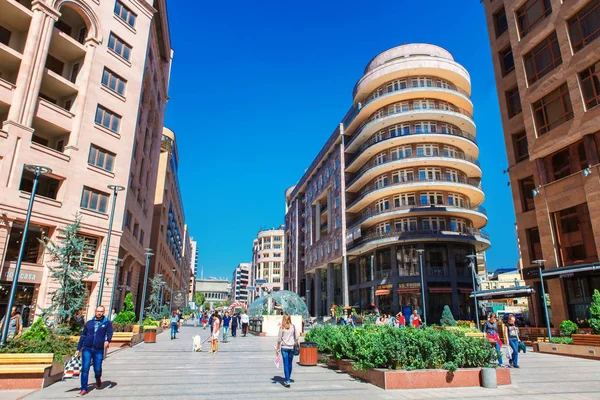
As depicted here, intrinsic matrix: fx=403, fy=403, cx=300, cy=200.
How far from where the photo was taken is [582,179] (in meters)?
23.4

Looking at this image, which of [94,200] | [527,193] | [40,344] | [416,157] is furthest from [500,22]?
[40,344]

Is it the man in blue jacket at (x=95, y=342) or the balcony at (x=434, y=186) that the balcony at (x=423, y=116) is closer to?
the balcony at (x=434, y=186)

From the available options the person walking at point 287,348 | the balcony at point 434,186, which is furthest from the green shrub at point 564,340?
the balcony at point 434,186

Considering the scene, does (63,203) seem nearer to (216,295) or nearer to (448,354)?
(448,354)

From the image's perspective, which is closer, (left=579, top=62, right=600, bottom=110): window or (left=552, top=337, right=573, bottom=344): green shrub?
(left=552, top=337, right=573, bottom=344): green shrub

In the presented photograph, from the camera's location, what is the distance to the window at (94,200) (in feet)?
86.8

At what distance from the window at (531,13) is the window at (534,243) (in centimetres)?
1402

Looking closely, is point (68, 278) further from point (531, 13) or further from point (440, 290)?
point (531, 13)

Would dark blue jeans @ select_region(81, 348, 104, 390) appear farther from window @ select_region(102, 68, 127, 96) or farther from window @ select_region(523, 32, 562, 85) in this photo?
window @ select_region(523, 32, 562, 85)

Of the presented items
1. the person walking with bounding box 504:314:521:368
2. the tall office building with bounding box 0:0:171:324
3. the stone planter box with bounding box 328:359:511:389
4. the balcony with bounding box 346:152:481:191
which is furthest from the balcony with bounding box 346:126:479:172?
the stone planter box with bounding box 328:359:511:389

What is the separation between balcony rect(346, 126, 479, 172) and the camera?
143 feet

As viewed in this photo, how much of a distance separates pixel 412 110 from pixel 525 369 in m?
34.9

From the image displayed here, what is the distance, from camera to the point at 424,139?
4372cm

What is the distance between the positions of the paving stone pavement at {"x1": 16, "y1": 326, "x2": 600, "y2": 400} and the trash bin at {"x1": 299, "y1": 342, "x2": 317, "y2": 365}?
33cm
